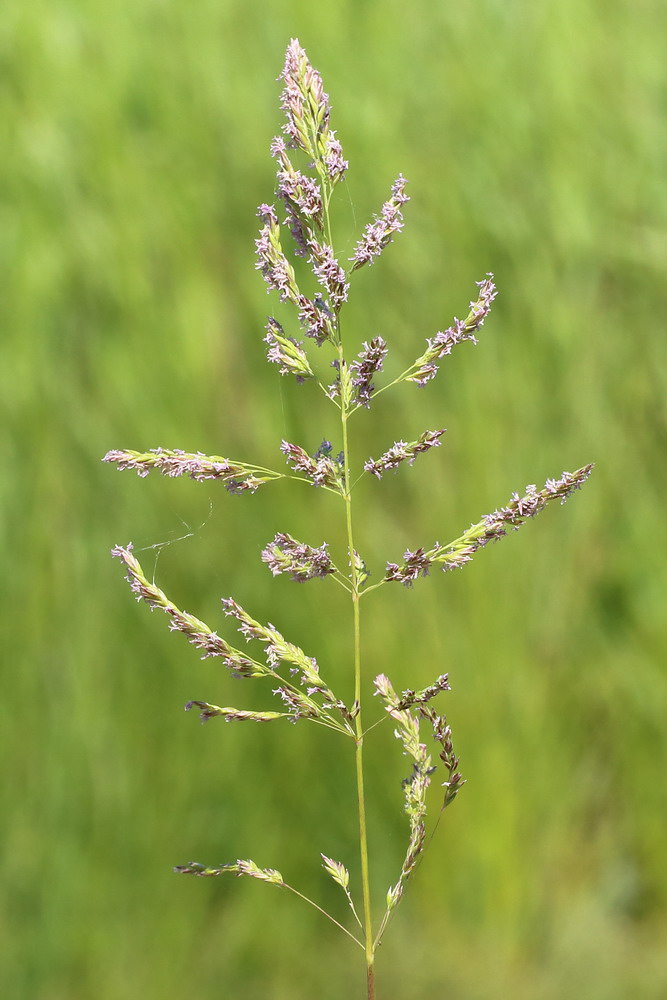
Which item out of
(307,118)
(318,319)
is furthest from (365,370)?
(307,118)

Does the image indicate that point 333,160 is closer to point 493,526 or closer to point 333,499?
point 493,526

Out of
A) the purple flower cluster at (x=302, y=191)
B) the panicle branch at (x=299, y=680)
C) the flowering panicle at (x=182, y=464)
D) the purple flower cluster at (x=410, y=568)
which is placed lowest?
the panicle branch at (x=299, y=680)

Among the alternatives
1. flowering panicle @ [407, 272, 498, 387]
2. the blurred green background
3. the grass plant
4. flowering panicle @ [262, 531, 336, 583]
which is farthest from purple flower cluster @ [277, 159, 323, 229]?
the blurred green background

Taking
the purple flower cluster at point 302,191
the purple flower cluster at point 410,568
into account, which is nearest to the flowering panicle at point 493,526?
the purple flower cluster at point 410,568

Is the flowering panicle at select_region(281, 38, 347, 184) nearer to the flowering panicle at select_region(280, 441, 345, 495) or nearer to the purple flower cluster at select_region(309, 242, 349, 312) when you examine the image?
the purple flower cluster at select_region(309, 242, 349, 312)

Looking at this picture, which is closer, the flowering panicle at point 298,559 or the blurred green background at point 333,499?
the flowering panicle at point 298,559

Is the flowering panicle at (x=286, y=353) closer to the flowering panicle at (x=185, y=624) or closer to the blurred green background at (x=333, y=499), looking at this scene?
the flowering panicle at (x=185, y=624)
